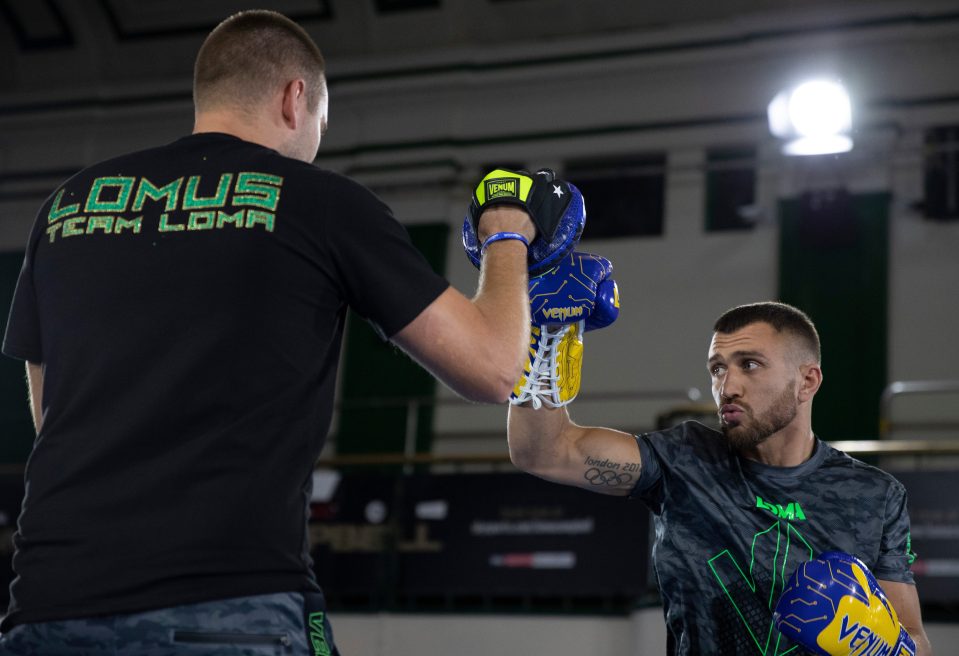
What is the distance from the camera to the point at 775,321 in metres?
3.16

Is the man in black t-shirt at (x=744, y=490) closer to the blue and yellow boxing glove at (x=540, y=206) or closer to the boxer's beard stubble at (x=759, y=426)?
the boxer's beard stubble at (x=759, y=426)

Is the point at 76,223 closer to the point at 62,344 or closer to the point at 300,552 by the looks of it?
the point at 62,344

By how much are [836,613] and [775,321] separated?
83 centimetres

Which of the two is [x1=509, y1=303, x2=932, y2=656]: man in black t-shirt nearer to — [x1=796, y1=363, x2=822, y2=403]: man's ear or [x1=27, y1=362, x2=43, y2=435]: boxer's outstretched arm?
[x1=796, y1=363, x2=822, y2=403]: man's ear

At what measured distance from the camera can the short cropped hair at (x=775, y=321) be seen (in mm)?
3148

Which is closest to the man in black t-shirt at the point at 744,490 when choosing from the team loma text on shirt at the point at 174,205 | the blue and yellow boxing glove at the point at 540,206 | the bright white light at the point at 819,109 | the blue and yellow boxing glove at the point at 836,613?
the blue and yellow boxing glove at the point at 836,613

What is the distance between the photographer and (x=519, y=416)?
2.97 meters

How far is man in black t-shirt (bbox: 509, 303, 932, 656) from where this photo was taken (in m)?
2.88

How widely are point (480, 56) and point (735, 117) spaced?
246cm

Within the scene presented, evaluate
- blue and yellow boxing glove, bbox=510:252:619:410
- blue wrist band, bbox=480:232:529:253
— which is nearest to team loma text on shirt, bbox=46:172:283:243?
blue wrist band, bbox=480:232:529:253

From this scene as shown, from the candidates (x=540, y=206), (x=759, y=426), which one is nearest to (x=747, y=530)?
(x=759, y=426)

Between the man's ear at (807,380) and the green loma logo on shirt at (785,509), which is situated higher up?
the man's ear at (807,380)

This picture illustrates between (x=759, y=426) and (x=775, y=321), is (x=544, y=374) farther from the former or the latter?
(x=775, y=321)

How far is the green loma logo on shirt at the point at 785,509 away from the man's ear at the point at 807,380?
297 millimetres
